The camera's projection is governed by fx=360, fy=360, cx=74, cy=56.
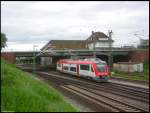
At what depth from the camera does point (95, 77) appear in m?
43.7

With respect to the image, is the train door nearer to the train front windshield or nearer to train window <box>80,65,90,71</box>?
train window <box>80,65,90,71</box>

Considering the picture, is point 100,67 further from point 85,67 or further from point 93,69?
point 85,67

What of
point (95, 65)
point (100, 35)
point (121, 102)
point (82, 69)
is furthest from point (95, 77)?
point (100, 35)

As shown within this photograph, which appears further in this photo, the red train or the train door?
the train door

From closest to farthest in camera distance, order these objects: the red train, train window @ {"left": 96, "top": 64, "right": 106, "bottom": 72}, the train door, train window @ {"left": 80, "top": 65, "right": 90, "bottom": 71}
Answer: the red train, train window @ {"left": 96, "top": 64, "right": 106, "bottom": 72}, train window @ {"left": 80, "top": 65, "right": 90, "bottom": 71}, the train door

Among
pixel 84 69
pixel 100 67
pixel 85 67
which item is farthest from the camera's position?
pixel 84 69

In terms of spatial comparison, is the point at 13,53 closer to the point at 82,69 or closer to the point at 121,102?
the point at 82,69

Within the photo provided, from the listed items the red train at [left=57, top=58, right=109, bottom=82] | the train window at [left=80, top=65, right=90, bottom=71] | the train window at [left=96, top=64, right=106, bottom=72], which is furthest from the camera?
the train window at [left=80, top=65, right=90, bottom=71]

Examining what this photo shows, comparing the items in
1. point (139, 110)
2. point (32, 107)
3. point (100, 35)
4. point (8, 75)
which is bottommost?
point (139, 110)

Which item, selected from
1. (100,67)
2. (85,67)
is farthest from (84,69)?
(100,67)

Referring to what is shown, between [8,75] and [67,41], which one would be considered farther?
[67,41]

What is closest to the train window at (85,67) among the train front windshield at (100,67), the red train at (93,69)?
the red train at (93,69)

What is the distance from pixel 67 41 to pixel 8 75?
123 m

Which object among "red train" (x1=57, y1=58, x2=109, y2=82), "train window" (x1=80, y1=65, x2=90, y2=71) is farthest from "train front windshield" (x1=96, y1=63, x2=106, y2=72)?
"train window" (x1=80, y1=65, x2=90, y2=71)
